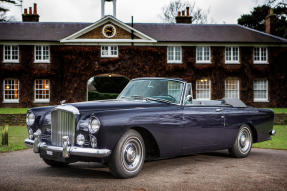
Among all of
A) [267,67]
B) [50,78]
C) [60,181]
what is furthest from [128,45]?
[60,181]

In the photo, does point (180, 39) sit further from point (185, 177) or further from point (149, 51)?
point (185, 177)

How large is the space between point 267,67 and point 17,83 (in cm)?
2095

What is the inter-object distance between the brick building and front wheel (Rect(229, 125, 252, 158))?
65.6ft

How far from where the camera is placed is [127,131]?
16.0ft

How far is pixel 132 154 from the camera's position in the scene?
4.96m

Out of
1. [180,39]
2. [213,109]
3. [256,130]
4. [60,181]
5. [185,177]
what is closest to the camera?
[60,181]

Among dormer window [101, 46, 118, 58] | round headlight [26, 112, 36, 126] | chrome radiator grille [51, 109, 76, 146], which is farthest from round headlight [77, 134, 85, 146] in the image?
dormer window [101, 46, 118, 58]

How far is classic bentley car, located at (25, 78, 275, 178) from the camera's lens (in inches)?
183

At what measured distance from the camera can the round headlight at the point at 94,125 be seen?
4566 millimetres

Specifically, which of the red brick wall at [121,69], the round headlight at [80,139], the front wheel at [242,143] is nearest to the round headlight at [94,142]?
the round headlight at [80,139]

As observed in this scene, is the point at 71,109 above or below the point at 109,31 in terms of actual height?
below

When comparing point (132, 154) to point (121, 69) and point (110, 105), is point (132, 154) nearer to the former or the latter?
point (110, 105)

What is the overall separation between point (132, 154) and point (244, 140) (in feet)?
10.6

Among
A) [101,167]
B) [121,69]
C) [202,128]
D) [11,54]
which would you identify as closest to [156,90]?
[202,128]
